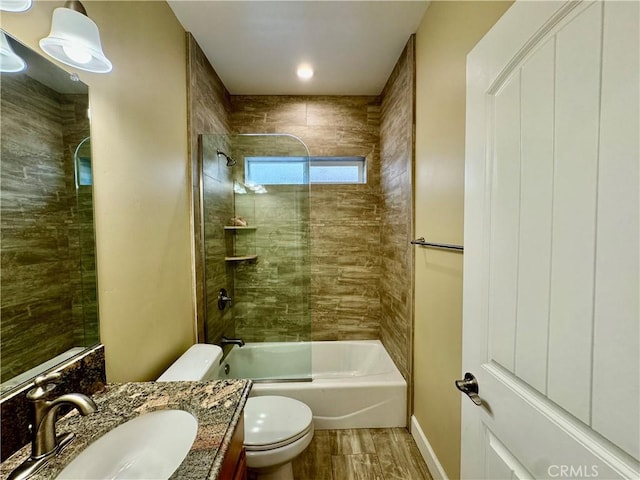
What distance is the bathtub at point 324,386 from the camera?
6.41 feet

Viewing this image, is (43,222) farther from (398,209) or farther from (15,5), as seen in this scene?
(398,209)

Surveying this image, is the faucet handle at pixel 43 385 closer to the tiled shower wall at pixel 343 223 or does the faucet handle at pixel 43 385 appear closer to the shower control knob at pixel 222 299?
the shower control knob at pixel 222 299

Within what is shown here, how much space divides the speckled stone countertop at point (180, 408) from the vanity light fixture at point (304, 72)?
227cm

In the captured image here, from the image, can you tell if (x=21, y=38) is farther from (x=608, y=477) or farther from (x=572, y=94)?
(x=608, y=477)

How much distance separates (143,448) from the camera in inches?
33.7

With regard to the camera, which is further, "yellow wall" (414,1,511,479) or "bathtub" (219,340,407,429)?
"bathtub" (219,340,407,429)

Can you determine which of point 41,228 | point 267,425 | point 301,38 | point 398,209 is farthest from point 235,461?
point 301,38

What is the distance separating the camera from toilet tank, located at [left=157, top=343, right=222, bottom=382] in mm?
1352

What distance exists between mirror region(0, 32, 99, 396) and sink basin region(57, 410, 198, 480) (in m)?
0.29

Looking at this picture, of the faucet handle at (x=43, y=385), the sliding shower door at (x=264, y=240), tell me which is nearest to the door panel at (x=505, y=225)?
the faucet handle at (x=43, y=385)

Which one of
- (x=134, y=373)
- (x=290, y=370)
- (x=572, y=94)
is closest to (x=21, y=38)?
(x=134, y=373)

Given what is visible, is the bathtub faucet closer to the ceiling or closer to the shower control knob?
the shower control knob

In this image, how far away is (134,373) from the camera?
4.12 feet

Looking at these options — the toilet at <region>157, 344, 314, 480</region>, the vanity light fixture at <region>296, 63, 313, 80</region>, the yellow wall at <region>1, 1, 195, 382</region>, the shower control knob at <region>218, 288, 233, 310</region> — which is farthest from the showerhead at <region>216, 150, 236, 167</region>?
the toilet at <region>157, 344, 314, 480</region>
